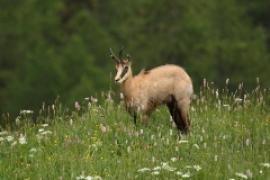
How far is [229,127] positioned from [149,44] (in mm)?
39931

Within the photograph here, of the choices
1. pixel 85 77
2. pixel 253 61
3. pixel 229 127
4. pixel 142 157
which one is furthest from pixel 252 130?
pixel 253 61

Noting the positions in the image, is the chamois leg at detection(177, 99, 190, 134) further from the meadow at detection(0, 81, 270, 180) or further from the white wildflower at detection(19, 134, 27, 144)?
the white wildflower at detection(19, 134, 27, 144)

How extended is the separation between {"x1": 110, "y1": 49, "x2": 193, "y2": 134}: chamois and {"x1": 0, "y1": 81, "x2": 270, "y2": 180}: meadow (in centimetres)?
20

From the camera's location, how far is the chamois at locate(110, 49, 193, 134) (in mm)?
15539

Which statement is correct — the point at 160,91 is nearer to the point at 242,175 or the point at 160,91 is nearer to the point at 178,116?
the point at 178,116

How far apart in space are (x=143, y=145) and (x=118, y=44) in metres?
39.4

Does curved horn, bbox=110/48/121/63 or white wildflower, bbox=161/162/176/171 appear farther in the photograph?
curved horn, bbox=110/48/121/63

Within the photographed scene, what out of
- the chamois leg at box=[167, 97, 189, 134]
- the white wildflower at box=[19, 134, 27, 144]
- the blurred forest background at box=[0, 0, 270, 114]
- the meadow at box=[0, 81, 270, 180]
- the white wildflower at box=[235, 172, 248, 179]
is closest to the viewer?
the white wildflower at box=[235, 172, 248, 179]

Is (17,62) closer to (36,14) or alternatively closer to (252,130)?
(36,14)

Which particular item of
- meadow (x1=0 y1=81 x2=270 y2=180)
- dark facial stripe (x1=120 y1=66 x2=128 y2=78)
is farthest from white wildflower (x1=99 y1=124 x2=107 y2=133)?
dark facial stripe (x1=120 y1=66 x2=128 y2=78)

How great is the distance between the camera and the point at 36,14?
55938mm

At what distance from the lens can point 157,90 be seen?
617 inches

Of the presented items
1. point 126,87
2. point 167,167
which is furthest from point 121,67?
point 167,167

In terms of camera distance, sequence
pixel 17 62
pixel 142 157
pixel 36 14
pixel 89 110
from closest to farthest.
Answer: pixel 142 157 < pixel 89 110 < pixel 17 62 < pixel 36 14
